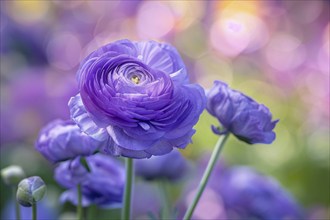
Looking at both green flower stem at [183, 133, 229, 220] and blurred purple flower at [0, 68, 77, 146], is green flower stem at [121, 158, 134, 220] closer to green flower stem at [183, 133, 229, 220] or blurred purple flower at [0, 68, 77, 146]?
green flower stem at [183, 133, 229, 220]

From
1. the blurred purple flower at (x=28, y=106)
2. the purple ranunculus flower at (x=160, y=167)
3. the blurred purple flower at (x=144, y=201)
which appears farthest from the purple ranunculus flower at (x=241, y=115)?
the blurred purple flower at (x=28, y=106)

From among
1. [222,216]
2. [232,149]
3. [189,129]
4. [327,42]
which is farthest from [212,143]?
[189,129]

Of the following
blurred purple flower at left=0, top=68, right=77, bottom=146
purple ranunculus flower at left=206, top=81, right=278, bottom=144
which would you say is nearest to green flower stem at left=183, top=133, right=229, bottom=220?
purple ranunculus flower at left=206, top=81, right=278, bottom=144

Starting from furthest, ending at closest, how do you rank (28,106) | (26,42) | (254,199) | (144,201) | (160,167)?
(26,42), (28,106), (144,201), (254,199), (160,167)

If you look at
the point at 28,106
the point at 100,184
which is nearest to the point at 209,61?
the point at 28,106

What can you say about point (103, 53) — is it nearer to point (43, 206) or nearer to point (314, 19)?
point (43, 206)

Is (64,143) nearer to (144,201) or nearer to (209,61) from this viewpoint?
(144,201)
